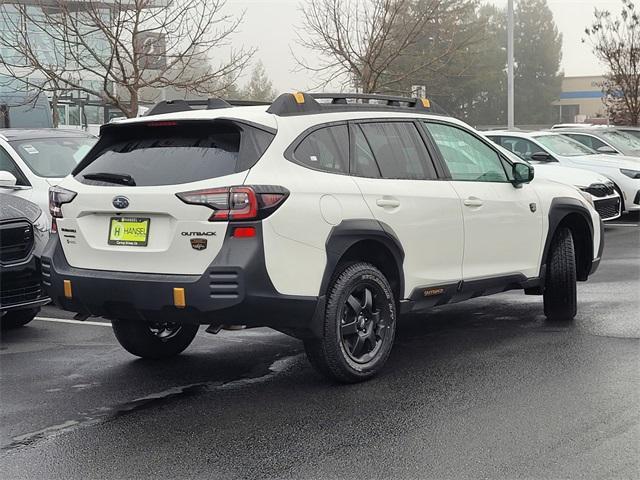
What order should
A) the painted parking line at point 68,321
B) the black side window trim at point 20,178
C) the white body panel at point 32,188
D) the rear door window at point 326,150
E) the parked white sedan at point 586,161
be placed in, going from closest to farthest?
the rear door window at point 326,150, the painted parking line at point 68,321, the white body panel at point 32,188, the black side window trim at point 20,178, the parked white sedan at point 586,161

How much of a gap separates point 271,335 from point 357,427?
106 inches

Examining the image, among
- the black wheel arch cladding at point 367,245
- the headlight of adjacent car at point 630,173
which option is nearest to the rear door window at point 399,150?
the black wheel arch cladding at point 367,245

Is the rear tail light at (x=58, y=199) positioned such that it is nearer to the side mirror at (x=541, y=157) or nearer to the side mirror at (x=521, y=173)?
the side mirror at (x=521, y=173)

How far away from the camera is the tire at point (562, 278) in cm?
760

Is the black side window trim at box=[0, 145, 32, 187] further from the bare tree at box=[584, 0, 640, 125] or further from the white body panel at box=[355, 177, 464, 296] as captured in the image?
the bare tree at box=[584, 0, 640, 125]

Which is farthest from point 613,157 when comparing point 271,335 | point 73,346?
point 73,346

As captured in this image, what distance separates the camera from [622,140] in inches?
744

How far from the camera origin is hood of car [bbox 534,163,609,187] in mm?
14414

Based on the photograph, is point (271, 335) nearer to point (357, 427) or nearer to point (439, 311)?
point (439, 311)

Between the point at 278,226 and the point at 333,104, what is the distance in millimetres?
1276

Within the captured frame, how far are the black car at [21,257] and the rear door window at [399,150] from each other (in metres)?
3.17

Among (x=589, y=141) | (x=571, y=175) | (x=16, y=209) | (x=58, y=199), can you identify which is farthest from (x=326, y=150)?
(x=589, y=141)

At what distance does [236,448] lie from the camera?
466cm

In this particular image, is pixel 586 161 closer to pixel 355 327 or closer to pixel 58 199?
pixel 355 327
